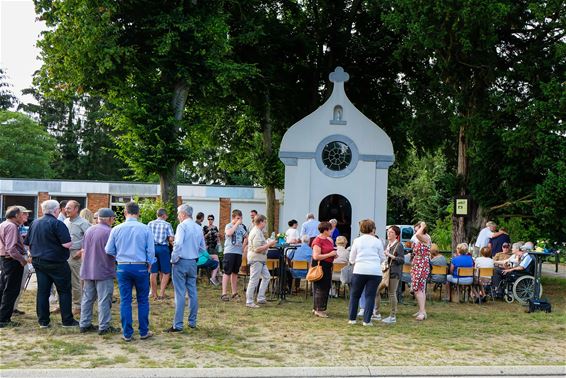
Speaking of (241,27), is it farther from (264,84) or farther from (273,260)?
(273,260)

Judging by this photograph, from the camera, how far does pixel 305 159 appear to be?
21.9 m

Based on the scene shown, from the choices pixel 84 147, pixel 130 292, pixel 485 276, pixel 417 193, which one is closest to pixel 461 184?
pixel 485 276

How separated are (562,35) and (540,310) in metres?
8.94

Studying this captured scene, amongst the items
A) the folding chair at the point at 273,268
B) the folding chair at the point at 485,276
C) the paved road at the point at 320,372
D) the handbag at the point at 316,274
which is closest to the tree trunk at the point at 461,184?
the folding chair at the point at 485,276

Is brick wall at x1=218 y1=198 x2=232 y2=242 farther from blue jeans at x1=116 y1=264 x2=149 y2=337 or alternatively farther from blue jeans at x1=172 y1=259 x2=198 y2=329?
blue jeans at x1=116 y1=264 x2=149 y2=337

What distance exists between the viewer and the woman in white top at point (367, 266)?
10.2m

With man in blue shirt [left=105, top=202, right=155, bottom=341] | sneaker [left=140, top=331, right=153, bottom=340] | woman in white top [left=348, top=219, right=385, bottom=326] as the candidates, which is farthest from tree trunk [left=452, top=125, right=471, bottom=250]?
man in blue shirt [left=105, top=202, right=155, bottom=341]

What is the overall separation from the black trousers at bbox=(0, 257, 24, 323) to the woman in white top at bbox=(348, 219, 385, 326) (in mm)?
5245

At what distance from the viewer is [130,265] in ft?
27.9

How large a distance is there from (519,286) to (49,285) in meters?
10.3

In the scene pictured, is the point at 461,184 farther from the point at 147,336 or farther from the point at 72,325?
the point at 72,325

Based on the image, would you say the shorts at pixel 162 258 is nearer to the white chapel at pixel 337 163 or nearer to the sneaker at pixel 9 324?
the sneaker at pixel 9 324

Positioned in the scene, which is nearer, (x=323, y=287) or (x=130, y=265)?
(x=130, y=265)

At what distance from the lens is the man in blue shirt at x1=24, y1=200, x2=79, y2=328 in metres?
9.05
